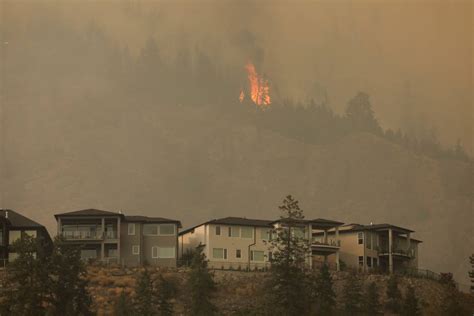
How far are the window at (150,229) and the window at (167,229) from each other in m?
0.69

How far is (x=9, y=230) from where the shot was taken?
11194 centimetres

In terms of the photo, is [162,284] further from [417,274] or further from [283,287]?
[417,274]

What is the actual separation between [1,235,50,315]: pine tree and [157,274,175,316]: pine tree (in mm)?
10515

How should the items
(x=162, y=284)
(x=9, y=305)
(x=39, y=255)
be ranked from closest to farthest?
→ (x=9, y=305)
(x=39, y=255)
(x=162, y=284)

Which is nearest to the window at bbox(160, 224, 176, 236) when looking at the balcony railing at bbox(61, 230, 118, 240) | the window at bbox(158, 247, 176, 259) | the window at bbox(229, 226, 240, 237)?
the window at bbox(158, 247, 176, 259)

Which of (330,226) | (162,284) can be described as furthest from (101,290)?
(330,226)

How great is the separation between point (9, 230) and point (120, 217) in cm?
1237

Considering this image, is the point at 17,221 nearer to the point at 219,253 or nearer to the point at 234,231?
the point at 219,253

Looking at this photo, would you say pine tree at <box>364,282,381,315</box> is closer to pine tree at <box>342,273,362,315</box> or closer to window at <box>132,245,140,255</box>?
pine tree at <box>342,273,362,315</box>

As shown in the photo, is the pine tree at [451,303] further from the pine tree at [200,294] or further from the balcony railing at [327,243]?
the pine tree at [200,294]

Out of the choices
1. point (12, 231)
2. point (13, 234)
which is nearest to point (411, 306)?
point (13, 234)

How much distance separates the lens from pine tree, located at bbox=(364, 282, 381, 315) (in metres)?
89.1

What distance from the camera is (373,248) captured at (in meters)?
120

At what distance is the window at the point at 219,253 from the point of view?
11409 centimetres
